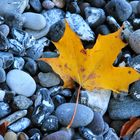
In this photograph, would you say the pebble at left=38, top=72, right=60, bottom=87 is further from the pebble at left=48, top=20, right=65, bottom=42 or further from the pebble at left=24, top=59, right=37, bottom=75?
the pebble at left=48, top=20, right=65, bottom=42

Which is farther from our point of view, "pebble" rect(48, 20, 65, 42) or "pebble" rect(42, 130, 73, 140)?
"pebble" rect(48, 20, 65, 42)

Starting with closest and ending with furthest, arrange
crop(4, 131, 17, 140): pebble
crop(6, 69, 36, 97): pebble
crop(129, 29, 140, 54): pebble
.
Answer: crop(4, 131, 17, 140): pebble → crop(6, 69, 36, 97): pebble → crop(129, 29, 140, 54): pebble

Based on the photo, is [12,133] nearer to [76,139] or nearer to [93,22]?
[76,139]

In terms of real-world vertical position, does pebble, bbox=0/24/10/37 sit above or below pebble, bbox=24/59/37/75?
above

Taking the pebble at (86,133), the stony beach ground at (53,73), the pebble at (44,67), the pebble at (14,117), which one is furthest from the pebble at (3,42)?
the pebble at (86,133)

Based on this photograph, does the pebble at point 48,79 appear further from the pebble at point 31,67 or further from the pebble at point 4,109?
the pebble at point 4,109

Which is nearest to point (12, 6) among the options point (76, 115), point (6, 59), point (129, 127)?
point (6, 59)

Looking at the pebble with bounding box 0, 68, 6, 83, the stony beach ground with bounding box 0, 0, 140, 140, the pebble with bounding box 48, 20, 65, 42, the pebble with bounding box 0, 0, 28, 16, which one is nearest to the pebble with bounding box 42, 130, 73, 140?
the stony beach ground with bounding box 0, 0, 140, 140

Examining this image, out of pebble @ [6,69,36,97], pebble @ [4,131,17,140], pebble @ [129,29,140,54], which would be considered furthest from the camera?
pebble @ [129,29,140,54]
